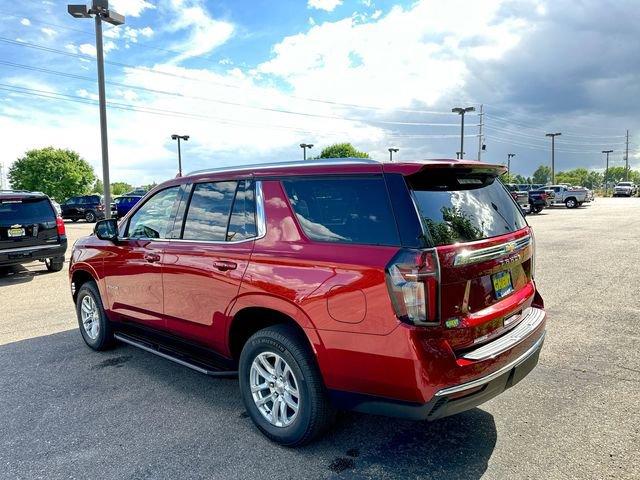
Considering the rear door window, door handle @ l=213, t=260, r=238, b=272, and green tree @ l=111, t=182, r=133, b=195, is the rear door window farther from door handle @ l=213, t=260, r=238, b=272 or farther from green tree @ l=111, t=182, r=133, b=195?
green tree @ l=111, t=182, r=133, b=195

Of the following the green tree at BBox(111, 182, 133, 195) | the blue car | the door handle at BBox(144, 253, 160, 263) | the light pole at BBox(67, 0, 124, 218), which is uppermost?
the green tree at BBox(111, 182, 133, 195)

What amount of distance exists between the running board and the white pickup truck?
38.3 m

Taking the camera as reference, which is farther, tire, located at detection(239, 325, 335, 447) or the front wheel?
the front wheel

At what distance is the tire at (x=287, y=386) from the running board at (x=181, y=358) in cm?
28

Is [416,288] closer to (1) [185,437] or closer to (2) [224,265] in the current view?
(2) [224,265]

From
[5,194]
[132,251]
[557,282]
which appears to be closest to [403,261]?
[132,251]

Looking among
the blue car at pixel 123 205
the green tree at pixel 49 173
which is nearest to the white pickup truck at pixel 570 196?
the blue car at pixel 123 205

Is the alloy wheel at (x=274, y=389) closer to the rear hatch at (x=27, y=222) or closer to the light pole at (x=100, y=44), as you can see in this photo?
the rear hatch at (x=27, y=222)

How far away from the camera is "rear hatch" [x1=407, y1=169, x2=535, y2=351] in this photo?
2.51 m

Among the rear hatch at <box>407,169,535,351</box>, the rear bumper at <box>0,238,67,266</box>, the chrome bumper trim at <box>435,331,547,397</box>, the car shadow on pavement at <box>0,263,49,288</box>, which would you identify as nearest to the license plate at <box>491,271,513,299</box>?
the rear hatch at <box>407,169,535,351</box>

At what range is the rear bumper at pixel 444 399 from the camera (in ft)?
8.02

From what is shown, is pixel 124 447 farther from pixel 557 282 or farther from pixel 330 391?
pixel 557 282

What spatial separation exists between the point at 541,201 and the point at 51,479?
102 feet

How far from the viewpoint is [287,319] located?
300cm
